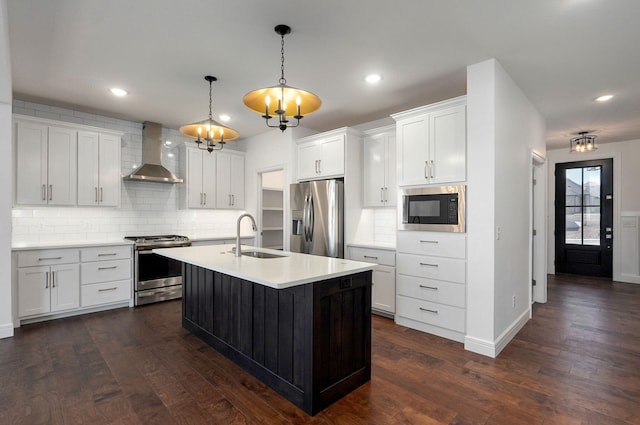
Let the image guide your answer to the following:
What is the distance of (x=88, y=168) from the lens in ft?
14.3

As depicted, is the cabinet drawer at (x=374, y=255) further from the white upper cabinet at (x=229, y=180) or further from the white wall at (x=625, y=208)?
the white wall at (x=625, y=208)

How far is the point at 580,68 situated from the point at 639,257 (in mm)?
4829

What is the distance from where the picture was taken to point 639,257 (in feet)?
19.4

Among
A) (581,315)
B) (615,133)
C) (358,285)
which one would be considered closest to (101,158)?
(358,285)

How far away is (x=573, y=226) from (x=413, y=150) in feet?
17.2

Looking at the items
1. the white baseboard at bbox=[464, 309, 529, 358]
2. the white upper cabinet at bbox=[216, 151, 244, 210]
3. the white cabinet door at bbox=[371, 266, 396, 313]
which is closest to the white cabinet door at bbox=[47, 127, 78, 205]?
the white upper cabinet at bbox=[216, 151, 244, 210]

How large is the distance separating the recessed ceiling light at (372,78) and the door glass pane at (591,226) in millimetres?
5764

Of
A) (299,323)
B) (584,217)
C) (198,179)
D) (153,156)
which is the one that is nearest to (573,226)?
(584,217)

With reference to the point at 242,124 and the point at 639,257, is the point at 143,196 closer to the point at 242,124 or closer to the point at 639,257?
the point at 242,124

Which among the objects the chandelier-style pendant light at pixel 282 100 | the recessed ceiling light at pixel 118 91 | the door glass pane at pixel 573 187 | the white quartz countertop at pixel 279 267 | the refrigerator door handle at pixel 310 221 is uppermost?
the recessed ceiling light at pixel 118 91

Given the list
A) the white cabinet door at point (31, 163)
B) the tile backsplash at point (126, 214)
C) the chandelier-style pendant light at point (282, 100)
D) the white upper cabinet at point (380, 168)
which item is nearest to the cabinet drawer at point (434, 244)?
the white upper cabinet at point (380, 168)

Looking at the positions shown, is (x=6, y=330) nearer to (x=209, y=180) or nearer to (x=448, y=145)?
(x=209, y=180)

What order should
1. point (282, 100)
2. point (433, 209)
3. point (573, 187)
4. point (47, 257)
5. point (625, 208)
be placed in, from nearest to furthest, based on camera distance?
1. point (282, 100)
2. point (433, 209)
3. point (47, 257)
4. point (625, 208)
5. point (573, 187)

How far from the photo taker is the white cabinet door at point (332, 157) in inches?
173
